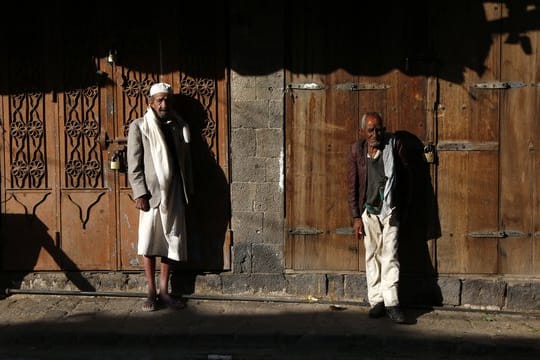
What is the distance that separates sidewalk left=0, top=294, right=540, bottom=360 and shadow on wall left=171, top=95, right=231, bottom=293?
566mm

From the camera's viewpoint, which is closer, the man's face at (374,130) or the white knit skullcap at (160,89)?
the man's face at (374,130)

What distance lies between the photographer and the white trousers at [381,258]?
6.20m

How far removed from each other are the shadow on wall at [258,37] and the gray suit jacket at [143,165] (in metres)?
0.75

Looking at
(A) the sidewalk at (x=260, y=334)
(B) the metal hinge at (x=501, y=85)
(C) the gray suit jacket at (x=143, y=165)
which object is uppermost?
(B) the metal hinge at (x=501, y=85)

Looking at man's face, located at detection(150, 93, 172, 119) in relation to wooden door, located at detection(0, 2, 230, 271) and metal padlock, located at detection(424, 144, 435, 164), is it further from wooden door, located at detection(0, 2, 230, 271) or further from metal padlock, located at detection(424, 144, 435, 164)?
metal padlock, located at detection(424, 144, 435, 164)

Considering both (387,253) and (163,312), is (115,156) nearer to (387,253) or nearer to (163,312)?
(163,312)

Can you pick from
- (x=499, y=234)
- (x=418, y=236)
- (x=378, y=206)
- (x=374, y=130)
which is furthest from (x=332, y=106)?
(x=499, y=234)

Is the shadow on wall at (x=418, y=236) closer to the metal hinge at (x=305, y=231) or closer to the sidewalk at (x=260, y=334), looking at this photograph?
the sidewalk at (x=260, y=334)

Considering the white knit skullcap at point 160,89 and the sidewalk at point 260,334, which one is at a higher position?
the white knit skullcap at point 160,89

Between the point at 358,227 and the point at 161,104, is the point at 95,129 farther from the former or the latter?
the point at 358,227

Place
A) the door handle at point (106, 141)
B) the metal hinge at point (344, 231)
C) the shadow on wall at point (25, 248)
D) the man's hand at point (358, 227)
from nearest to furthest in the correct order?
the man's hand at point (358, 227), the metal hinge at point (344, 231), the door handle at point (106, 141), the shadow on wall at point (25, 248)

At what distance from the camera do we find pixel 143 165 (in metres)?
6.52

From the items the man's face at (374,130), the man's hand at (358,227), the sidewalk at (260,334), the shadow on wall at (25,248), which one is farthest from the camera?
the shadow on wall at (25,248)

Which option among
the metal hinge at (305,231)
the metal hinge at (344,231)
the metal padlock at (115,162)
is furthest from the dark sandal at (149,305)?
the metal hinge at (344,231)
